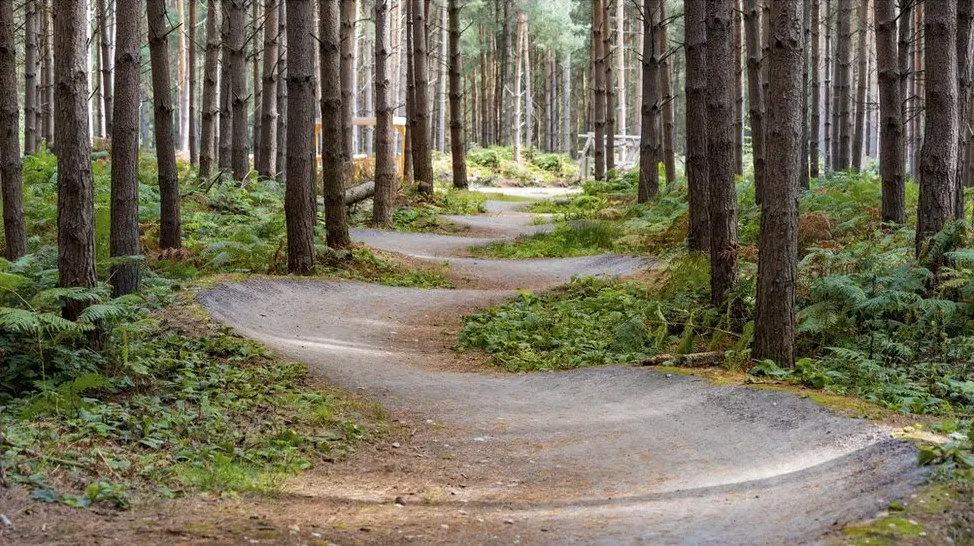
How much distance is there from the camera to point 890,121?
15.1 m

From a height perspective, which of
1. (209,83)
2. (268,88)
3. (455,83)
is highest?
Answer: (455,83)

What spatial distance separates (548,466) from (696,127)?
328 inches

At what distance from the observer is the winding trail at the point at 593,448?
16.2 feet

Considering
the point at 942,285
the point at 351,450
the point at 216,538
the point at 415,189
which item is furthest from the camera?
the point at 415,189

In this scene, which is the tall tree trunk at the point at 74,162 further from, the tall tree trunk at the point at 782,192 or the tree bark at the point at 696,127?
the tree bark at the point at 696,127

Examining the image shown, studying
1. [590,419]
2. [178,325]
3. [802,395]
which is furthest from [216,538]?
[178,325]

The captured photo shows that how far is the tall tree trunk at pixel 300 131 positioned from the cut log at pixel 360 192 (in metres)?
7.88

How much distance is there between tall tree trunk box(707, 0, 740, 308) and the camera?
10.2m

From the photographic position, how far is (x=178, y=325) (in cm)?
Answer: 968

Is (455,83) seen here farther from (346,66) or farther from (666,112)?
(666,112)

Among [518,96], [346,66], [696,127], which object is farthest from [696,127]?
[518,96]

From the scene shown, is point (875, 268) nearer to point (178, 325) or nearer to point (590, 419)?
point (590, 419)

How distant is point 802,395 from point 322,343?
18.6 feet

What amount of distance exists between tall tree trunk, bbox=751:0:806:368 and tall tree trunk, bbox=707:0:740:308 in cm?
201
